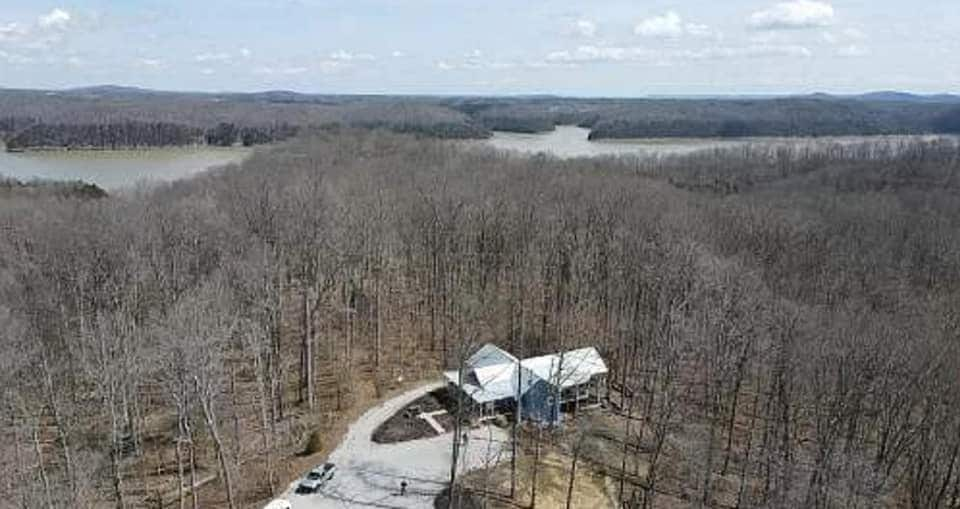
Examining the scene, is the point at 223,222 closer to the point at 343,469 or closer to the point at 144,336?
the point at 144,336

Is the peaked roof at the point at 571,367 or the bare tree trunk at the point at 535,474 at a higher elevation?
the peaked roof at the point at 571,367

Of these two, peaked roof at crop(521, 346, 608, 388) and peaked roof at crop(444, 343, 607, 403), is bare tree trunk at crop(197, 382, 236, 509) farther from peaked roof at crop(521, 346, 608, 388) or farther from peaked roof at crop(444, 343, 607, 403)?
peaked roof at crop(521, 346, 608, 388)

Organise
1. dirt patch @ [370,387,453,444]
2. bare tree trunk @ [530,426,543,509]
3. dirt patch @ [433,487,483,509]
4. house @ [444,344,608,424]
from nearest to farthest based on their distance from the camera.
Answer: dirt patch @ [433,487,483,509] < bare tree trunk @ [530,426,543,509] < dirt patch @ [370,387,453,444] < house @ [444,344,608,424]

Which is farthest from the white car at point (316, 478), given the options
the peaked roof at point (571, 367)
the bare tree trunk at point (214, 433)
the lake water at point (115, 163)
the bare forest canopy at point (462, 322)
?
the lake water at point (115, 163)

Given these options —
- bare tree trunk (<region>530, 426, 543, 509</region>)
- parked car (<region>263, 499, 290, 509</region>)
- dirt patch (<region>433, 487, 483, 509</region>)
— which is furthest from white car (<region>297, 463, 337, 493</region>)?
bare tree trunk (<region>530, 426, 543, 509</region>)

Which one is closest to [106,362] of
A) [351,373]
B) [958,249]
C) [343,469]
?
[343,469]

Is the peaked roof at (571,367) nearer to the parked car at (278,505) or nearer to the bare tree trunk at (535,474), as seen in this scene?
the bare tree trunk at (535,474)
